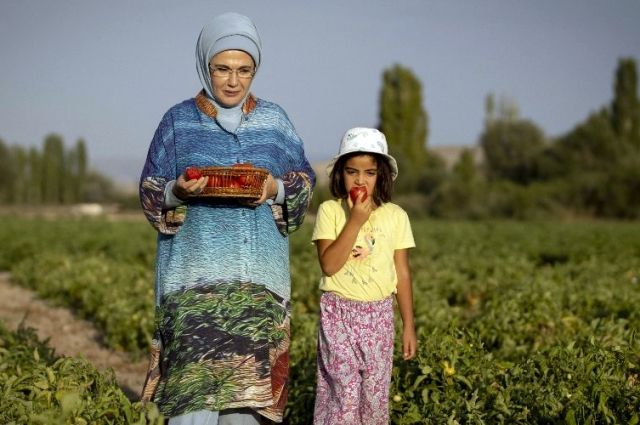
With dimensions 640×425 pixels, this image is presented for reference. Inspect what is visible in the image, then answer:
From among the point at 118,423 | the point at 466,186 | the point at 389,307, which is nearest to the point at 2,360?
the point at 118,423

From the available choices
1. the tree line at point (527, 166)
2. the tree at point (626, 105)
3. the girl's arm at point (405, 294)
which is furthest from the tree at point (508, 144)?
the girl's arm at point (405, 294)

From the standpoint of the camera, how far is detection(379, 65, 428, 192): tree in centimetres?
4334

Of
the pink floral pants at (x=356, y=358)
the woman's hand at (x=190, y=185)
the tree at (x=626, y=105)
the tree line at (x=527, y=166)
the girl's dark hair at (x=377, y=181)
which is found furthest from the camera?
the tree at (x=626, y=105)

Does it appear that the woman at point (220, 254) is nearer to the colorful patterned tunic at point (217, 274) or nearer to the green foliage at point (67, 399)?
the colorful patterned tunic at point (217, 274)

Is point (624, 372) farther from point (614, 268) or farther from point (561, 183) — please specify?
point (561, 183)

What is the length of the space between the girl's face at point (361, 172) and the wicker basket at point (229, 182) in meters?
0.64

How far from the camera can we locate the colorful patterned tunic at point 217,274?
264 cm

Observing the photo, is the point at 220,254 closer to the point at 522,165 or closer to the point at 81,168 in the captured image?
the point at 522,165

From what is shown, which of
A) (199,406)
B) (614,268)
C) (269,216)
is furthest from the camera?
(614,268)

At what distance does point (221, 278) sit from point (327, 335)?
0.55m

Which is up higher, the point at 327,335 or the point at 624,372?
the point at 327,335

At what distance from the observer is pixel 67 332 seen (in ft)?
26.0

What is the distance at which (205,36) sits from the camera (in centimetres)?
271

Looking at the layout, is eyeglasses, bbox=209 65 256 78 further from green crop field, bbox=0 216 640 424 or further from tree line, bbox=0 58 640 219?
tree line, bbox=0 58 640 219
